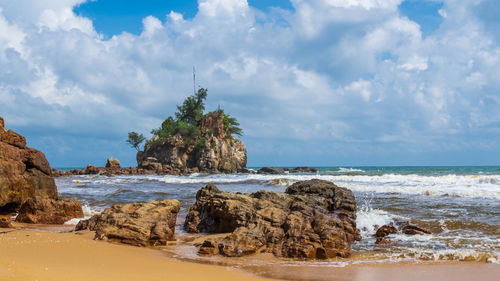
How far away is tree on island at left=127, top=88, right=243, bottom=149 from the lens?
5691cm

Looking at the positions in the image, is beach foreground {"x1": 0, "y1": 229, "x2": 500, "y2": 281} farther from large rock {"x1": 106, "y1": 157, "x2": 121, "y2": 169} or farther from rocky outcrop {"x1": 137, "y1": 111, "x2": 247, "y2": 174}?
large rock {"x1": 106, "y1": 157, "x2": 121, "y2": 169}

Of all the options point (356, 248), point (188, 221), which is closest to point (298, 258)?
point (356, 248)

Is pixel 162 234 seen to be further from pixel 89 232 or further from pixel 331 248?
pixel 331 248

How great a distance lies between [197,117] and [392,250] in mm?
55661

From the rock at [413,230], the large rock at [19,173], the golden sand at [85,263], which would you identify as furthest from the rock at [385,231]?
the large rock at [19,173]

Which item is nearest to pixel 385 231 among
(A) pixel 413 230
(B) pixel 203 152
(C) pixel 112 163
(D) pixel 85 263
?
(A) pixel 413 230

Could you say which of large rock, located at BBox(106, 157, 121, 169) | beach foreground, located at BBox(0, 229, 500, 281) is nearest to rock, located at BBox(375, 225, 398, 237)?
beach foreground, located at BBox(0, 229, 500, 281)

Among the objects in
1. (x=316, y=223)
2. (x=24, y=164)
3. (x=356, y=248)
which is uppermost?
(x=24, y=164)

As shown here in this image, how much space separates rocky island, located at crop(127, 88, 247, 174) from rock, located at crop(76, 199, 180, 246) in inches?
1692

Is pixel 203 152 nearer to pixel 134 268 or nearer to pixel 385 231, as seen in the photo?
pixel 385 231

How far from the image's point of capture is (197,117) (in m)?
61.1

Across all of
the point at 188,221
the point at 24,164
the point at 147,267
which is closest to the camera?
the point at 147,267

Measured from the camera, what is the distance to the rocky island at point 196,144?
5469 cm

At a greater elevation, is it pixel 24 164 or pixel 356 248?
pixel 24 164
